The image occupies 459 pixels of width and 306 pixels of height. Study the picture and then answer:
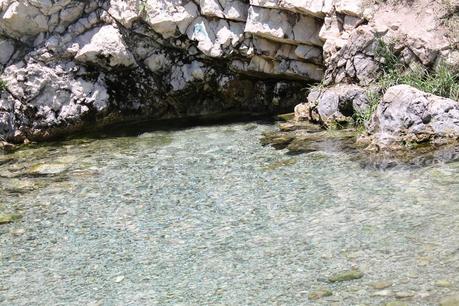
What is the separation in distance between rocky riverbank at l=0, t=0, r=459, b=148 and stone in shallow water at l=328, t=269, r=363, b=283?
16.0ft

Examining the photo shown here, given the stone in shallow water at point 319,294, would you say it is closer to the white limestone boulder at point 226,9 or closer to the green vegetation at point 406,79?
the green vegetation at point 406,79

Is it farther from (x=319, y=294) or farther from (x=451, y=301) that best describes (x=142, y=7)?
(x=451, y=301)

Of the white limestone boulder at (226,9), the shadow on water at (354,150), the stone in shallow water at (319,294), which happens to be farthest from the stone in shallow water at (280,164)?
the stone in shallow water at (319,294)

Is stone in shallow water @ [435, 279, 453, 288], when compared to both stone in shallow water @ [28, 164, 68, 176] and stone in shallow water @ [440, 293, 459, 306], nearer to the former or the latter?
stone in shallow water @ [440, 293, 459, 306]

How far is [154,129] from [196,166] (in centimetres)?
259

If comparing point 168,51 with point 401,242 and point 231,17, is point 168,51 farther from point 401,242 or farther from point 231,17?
point 401,242

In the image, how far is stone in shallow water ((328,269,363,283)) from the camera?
18.0 feet

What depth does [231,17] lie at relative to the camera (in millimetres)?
11414

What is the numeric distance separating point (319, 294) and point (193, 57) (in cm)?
737

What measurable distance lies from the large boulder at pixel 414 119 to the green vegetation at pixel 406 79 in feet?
1.72

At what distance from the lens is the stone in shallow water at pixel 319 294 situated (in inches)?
207

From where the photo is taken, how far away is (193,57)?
11930 millimetres

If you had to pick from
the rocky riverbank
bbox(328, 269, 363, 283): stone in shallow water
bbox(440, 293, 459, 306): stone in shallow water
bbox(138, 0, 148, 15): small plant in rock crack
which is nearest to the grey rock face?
the rocky riverbank

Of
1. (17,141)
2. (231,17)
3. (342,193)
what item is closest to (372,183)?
(342,193)
